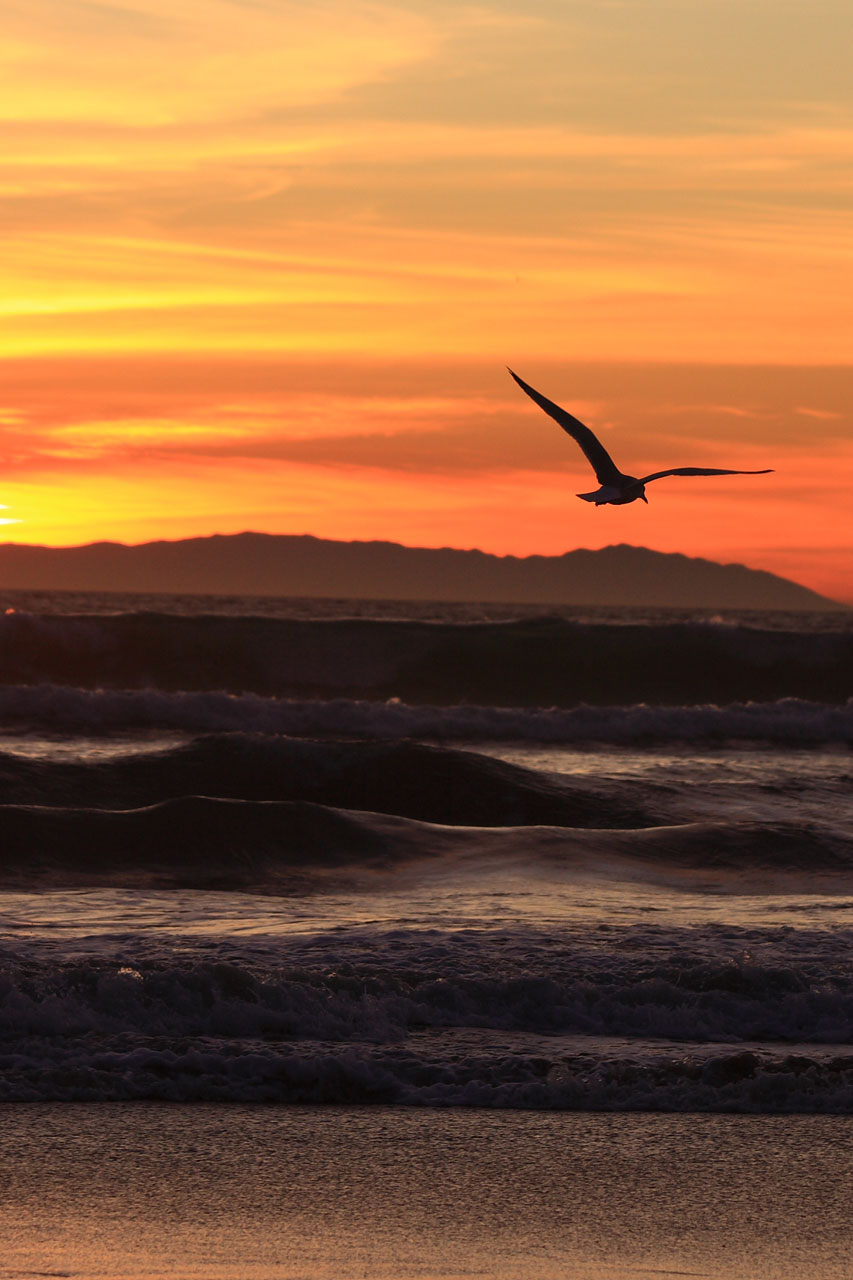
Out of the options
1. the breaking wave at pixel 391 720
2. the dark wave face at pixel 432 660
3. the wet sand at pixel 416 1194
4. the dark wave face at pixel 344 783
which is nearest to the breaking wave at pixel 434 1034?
the wet sand at pixel 416 1194

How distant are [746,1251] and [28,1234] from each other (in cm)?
247

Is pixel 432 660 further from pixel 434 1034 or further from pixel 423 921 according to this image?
pixel 434 1034

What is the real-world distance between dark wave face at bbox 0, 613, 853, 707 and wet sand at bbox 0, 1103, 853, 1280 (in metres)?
32.0

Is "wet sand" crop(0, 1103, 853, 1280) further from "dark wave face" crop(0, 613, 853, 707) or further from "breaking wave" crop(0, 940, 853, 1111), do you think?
"dark wave face" crop(0, 613, 853, 707)

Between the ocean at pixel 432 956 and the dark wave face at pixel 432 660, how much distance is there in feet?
54.9

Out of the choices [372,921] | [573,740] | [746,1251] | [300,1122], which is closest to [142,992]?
[300,1122]

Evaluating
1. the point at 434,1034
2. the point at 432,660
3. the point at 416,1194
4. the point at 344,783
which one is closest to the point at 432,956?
the point at 434,1034

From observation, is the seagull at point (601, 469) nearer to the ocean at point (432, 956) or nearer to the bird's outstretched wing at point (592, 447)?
the bird's outstretched wing at point (592, 447)

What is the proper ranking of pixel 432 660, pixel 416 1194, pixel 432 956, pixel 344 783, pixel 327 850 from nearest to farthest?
pixel 416 1194 < pixel 432 956 < pixel 327 850 < pixel 344 783 < pixel 432 660

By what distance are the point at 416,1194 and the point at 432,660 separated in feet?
120

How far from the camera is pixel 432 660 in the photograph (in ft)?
139

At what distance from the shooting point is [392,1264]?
16.3 ft

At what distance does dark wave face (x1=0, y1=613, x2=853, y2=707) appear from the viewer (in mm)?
39500

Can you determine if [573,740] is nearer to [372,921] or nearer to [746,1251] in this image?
[372,921]
